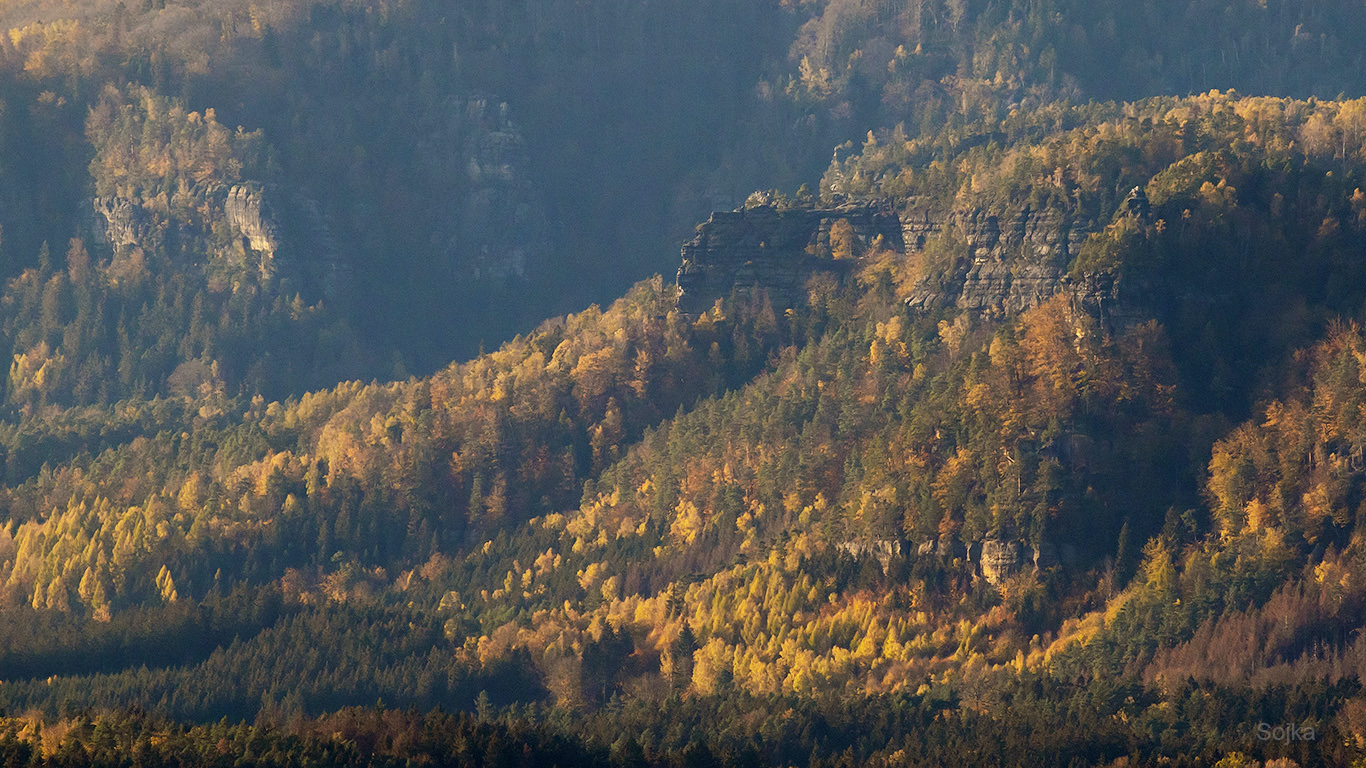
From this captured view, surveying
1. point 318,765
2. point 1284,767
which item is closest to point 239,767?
point 318,765

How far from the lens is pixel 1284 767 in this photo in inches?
7844

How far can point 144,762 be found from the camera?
647 feet

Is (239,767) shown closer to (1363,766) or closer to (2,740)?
(2,740)

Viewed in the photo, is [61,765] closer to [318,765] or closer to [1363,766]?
[318,765]

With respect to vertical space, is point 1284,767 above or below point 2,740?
below

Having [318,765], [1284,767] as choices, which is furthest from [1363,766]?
[318,765]

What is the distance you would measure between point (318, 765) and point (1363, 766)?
7303 centimetres

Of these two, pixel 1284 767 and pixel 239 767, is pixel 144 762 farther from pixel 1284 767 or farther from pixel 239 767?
pixel 1284 767

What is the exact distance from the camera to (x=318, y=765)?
199 m

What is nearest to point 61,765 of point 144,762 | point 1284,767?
point 144,762

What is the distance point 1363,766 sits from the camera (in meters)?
198

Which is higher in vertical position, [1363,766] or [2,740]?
[2,740]

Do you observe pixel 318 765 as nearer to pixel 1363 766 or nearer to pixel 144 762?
pixel 144 762

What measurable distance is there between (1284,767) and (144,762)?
79.7m
